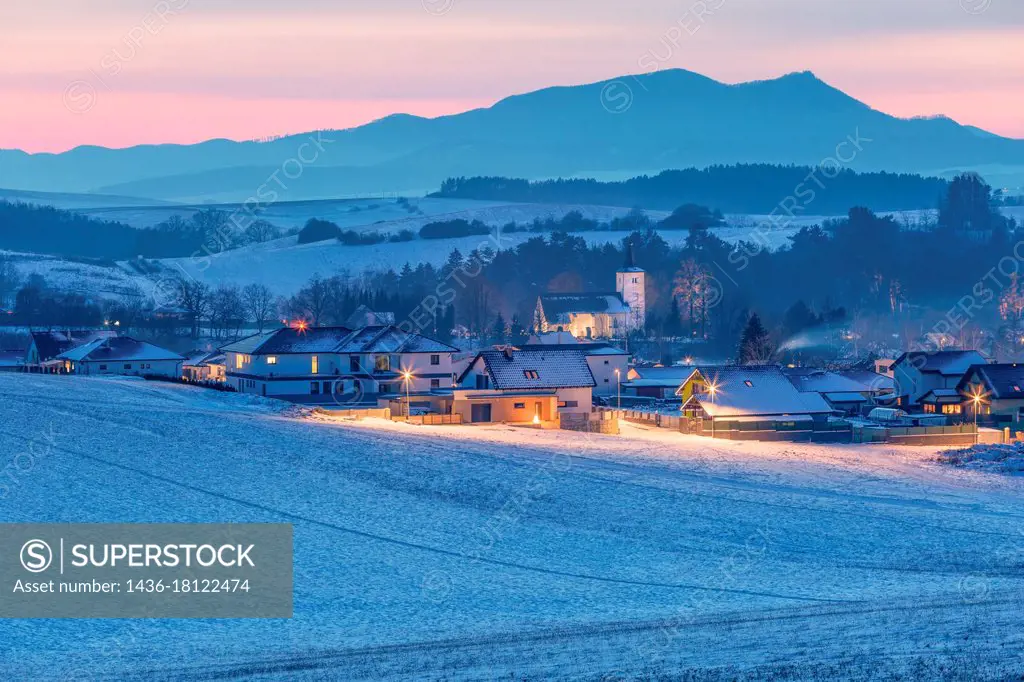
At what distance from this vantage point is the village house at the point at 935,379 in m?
82.7

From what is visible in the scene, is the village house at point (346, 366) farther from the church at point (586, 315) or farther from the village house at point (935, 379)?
the church at point (586, 315)

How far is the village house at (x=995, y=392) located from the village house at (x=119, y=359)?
46.9 m

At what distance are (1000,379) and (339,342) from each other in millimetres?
37813

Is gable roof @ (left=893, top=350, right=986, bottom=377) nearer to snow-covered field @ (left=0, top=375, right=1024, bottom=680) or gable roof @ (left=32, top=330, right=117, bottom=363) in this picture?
snow-covered field @ (left=0, top=375, right=1024, bottom=680)

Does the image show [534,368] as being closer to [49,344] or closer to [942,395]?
[942,395]

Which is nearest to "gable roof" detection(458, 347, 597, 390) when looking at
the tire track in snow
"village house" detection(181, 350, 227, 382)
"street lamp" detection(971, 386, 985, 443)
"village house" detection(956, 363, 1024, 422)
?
"street lamp" detection(971, 386, 985, 443)

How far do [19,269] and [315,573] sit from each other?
171923mm

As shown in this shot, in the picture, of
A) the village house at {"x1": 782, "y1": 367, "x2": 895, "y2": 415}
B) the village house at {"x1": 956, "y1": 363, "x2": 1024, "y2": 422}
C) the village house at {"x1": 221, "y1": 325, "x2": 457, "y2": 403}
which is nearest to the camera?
the village house at {"x1": 956, "y1": 363, "x2": 1024, "y2": 422}

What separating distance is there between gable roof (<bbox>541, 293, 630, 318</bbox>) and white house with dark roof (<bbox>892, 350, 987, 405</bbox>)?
67173 millimetres

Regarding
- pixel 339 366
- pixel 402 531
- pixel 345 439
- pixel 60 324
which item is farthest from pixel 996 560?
pixel 60 324

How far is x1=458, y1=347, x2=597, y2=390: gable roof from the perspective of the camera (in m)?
72.3

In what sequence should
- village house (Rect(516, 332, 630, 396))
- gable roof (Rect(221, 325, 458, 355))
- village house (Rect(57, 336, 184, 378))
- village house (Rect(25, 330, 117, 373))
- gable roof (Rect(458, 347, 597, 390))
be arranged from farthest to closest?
village house (Rect(25, 330, 117, 373)) → village house (Rect(516, 332, 630, 396)) → village house (Rect(57, 336, 184, 378)) → gable roof (Rect(221, 325, 458, 355)) → gable roof (Rect(458, 347, 597, 390))

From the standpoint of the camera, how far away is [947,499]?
154 feet

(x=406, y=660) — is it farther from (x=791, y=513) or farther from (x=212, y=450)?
(x=212, y=450)
